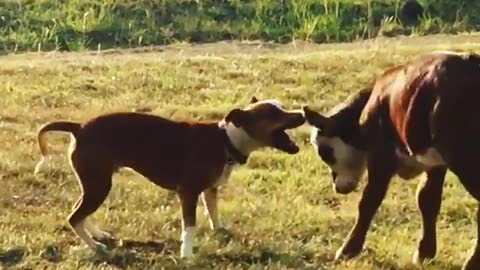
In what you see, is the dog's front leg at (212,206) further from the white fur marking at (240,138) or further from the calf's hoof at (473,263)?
the calf's hoof at (473,263)

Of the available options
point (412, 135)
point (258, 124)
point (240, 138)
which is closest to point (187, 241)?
point (240, 138)

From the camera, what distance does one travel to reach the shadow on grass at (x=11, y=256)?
7.84 metres

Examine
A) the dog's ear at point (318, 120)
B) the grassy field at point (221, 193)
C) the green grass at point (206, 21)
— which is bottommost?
the green grass at point (206, 21)

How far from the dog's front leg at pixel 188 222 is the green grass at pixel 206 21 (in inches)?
318

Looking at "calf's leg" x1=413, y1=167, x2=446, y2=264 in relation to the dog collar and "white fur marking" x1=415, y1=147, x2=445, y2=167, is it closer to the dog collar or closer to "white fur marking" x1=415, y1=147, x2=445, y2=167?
"white fur marking" x1=415, y1=147, x2=445, y2=167

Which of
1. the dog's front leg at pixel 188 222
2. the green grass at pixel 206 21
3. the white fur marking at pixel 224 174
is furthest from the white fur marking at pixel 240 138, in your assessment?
the green grass at pixel 206 21

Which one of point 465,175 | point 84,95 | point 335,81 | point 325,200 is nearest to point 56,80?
point 84,95

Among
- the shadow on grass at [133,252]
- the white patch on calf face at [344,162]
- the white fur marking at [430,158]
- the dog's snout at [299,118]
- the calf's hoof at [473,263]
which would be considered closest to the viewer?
the white fur marking at [430,158]

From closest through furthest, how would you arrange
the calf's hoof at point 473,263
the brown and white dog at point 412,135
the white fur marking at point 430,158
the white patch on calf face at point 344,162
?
the brown and white dog at point 412,135 < the white fur marking at point 430,158 < the calf's hoof at point 473,263 < the white patch on calf face at point 344,162

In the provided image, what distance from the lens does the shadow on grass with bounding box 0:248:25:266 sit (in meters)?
7.84

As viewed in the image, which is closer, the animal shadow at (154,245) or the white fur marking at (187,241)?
the white fur marking at (187,241)

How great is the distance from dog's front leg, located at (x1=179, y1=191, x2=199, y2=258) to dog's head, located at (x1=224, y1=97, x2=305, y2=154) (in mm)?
426

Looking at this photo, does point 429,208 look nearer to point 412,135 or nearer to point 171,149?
point 412,135

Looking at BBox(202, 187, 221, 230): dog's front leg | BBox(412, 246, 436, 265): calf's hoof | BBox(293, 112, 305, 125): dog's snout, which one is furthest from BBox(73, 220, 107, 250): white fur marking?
BBox(412, 246, 436, 265): calf's hoof
